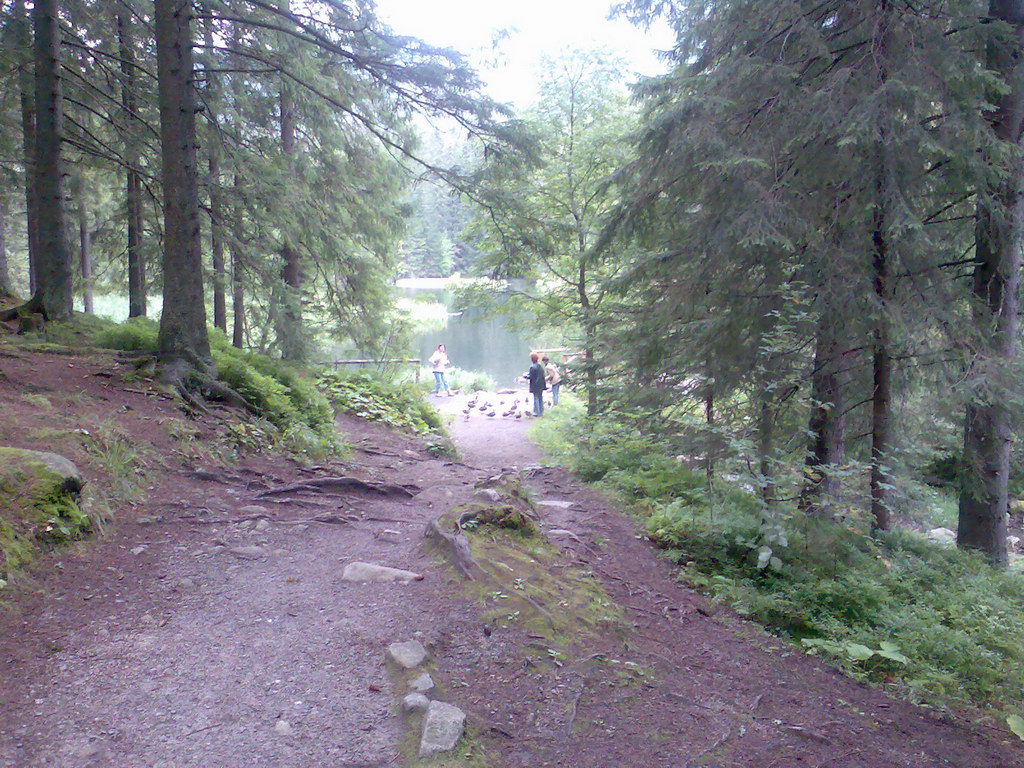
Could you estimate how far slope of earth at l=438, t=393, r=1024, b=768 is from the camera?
121 inches

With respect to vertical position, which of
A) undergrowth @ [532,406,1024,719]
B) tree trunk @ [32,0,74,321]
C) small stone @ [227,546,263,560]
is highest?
tree trunk @ [32,0,74,321]

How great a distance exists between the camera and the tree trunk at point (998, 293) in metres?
6.31

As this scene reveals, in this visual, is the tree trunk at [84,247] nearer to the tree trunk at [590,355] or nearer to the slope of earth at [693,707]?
the tree trunk at [590,355]

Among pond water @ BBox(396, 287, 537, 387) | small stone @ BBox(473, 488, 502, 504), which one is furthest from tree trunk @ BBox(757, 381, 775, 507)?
pond water @ BBox(396, 287, 537, 387)

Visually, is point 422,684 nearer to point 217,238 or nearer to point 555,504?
point 555,504

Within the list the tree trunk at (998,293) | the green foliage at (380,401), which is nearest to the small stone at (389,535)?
the tree trunk at (998,293)

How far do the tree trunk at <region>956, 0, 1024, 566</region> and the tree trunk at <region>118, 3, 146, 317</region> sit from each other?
9.87 m

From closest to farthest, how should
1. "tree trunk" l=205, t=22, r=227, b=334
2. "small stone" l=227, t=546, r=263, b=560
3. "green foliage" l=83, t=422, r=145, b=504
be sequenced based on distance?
"small stone" l=227, t=546, r=263, b=560 < "green foliage" l=83, t=422, r=145, b=504 < "tree trunk" l=205, t=22, r=227, b=334

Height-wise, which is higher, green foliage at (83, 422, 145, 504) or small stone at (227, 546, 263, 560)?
green foliage at (83, 422, 145, 504)

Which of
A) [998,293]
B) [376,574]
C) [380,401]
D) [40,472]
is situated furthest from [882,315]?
[380,401]

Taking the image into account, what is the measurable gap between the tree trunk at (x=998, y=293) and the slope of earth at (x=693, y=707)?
3.36 metres

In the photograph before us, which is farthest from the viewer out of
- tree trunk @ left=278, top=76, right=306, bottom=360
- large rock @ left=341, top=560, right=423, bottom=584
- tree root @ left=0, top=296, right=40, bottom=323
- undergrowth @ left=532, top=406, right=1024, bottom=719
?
tree trunk @ left=278, top=76, right=306, bottom=360

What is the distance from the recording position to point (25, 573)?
3.66 meters

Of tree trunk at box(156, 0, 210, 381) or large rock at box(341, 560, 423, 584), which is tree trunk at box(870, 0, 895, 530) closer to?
large rock at box(341, 560, 423, 584)
